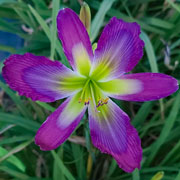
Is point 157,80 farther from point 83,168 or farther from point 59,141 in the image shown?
point 83,168

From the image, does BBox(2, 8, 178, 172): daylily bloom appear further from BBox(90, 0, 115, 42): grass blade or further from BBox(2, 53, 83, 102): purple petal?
BBox(90, 0, 115, 42): grass blade

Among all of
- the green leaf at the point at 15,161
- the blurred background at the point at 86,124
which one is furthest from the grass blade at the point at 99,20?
the green leaf at the point at 15,161

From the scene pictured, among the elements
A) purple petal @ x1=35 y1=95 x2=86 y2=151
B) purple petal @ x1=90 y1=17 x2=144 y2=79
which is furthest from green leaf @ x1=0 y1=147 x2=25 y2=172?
purple petal @ x1=90 y1=17 x2=144 y2=79

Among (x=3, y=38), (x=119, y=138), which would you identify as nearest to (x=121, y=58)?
(x=119, y=138)

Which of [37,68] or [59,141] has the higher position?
[37,68]

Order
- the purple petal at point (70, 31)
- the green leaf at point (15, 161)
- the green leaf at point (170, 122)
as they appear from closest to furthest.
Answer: the purple petal at point (70, 31) → the green leaf at point (15, 161) → the green leaf at point (170, 122)

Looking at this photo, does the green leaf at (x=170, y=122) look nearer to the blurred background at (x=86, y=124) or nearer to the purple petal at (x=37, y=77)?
the blurred background at (x=86, y=124)

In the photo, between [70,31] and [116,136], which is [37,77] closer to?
[70,31]

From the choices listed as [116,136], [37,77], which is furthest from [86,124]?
[37,77]
